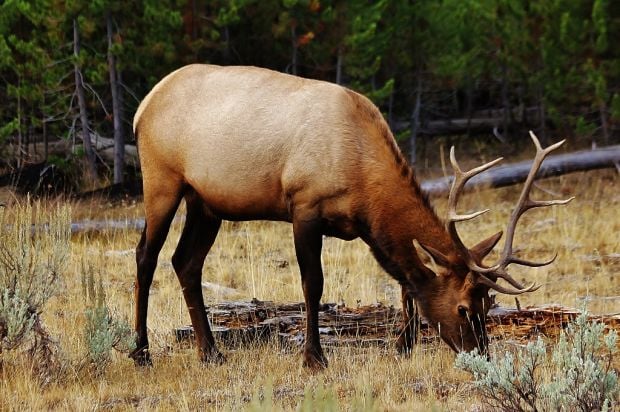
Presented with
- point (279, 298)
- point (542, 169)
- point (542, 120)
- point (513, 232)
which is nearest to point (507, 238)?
point (513, 232)

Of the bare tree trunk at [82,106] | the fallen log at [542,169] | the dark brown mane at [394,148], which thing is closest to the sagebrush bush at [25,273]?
the dark brown mane at [394,148]

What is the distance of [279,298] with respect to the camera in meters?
8.55

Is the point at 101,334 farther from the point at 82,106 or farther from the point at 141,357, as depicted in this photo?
the point at 82,106

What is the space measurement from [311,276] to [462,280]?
0.94 m

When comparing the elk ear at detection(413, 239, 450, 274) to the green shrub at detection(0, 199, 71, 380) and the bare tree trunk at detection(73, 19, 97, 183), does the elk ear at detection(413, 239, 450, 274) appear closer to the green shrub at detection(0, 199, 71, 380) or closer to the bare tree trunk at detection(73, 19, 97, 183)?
the green shrub at detection(0, 199, 71, 380)

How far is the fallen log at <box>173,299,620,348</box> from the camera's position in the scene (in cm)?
684

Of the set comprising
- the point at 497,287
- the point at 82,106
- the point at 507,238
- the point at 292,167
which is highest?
the point at 82,106

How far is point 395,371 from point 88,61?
9.00 m

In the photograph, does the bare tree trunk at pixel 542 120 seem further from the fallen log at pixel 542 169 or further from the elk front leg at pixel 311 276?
the elk front leg at pixel 311 276

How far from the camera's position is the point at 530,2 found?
15188mm

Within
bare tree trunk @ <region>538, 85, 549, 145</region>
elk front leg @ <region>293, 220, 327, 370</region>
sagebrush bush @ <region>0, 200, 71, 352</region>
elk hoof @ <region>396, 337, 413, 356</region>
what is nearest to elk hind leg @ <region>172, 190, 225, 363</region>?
elk front leg @ <region>293, 220, 327, 370</region>

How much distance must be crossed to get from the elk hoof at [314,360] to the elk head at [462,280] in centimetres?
70

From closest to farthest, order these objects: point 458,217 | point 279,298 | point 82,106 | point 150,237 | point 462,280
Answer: point 458,217 < point 462,280 < point 150,237 < point 279,298 < point 82,106

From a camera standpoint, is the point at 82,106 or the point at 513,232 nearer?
the point at 513,232
